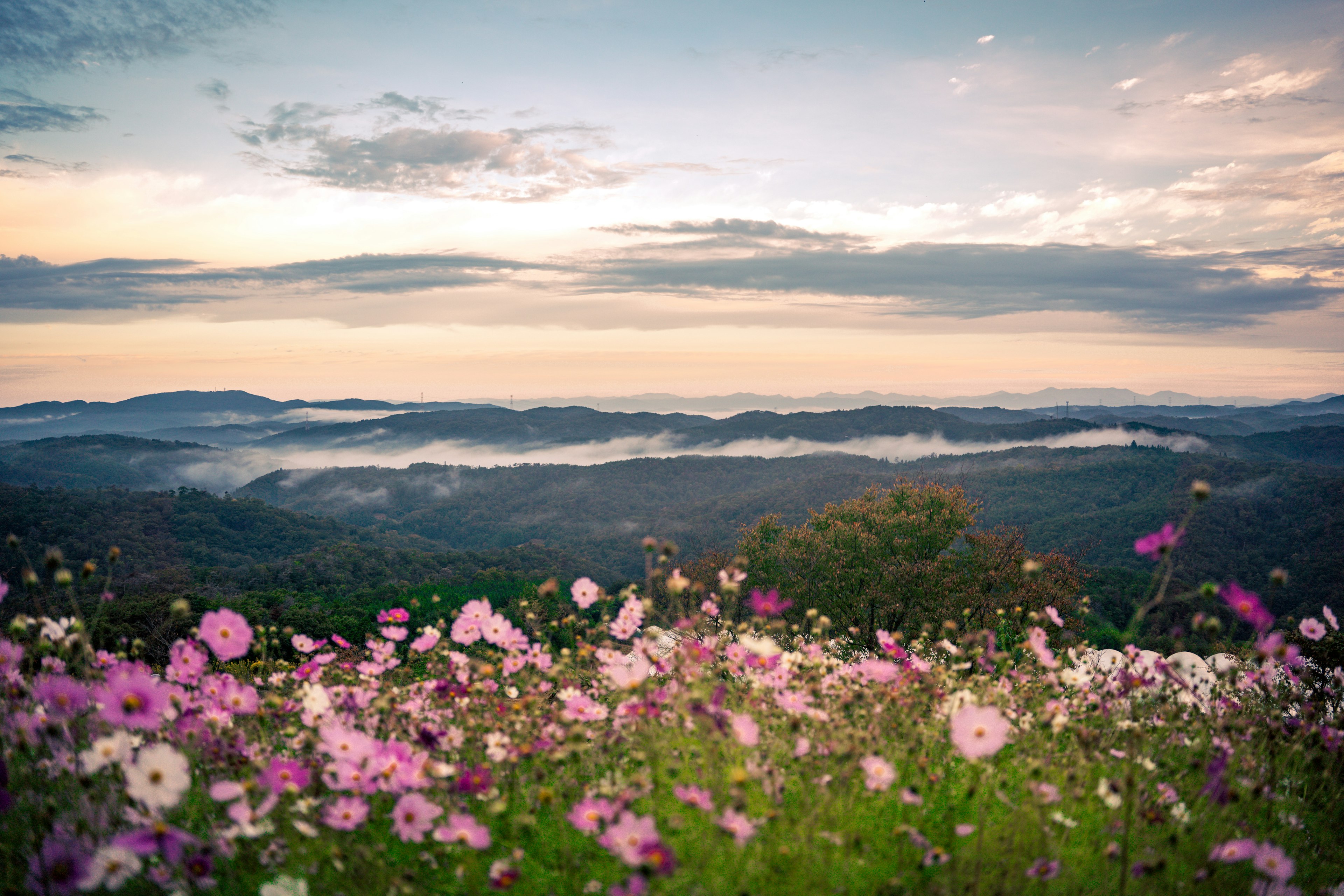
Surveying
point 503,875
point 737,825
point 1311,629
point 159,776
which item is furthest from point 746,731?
point 1311,629

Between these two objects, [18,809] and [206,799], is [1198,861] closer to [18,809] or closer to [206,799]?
[206,799]

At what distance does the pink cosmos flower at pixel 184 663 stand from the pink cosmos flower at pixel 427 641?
3.38 feet

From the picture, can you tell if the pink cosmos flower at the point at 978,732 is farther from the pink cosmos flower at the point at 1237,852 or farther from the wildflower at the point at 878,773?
the pink cosmos flower at the point at 1237,852

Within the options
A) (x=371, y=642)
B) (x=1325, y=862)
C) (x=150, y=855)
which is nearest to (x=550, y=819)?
(x=150, y=855)

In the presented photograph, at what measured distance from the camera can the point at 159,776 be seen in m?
2.53

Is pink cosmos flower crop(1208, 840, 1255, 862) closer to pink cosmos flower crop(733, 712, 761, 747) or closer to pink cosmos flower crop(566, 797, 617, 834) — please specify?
pink cosmos flower crop(733, 712, 761, 747)

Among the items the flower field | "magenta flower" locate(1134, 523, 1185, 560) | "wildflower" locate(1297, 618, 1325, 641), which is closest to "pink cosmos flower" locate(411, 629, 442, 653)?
the flower field

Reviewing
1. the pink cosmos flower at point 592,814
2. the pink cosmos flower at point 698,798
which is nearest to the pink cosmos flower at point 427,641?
the pink cosmos flower at point 592,814

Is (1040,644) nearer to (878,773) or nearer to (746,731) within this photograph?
(878,773)

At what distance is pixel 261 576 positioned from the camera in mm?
66625

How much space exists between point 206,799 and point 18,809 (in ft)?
2.42

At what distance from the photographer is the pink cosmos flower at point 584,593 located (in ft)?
13.6

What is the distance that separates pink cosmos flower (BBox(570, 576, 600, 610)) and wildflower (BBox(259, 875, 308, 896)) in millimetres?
1854

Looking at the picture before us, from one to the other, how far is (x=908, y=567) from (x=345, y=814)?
27186mm
